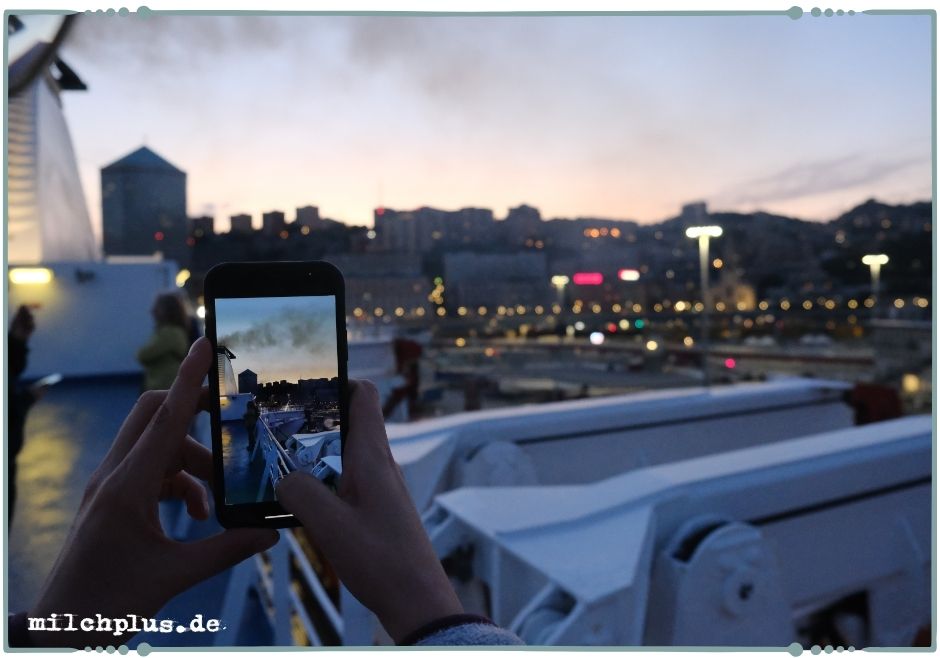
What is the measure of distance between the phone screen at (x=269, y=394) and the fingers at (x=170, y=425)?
49 mm

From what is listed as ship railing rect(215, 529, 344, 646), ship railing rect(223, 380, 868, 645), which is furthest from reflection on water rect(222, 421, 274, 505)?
ship railing rect(223, 380, 868, 645)

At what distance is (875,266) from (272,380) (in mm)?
2226

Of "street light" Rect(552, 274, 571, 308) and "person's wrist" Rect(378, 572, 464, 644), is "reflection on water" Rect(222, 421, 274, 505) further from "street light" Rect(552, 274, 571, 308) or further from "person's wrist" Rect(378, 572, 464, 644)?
"street light" Rect(552, 274, 571, 308)

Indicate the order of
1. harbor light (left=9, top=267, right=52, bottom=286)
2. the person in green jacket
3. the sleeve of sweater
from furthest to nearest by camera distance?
harbor light (left=9, top=267, right=52, bottom=286) < the person in green jacket < the sleeve of sweater

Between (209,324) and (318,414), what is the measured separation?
11 cm

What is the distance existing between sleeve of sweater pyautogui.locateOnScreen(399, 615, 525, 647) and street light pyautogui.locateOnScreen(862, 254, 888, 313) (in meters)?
1.98

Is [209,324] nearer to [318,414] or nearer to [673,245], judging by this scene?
[318,414]

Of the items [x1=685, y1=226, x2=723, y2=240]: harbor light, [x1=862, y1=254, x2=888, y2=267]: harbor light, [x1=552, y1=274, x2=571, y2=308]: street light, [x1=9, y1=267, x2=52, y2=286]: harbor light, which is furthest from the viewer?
[x1=552, y1=274, x2=571, y2=308]: street light

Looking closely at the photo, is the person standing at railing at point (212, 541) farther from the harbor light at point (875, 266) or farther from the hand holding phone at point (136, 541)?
the harbor light at point (875, 266)

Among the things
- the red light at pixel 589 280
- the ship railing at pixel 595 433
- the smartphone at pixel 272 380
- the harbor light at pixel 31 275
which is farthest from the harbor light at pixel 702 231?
the smartphone at pixel 272 380

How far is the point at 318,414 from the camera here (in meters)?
0.48

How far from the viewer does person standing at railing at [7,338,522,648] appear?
0.37 meters

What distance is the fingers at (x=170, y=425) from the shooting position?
1.34 feet

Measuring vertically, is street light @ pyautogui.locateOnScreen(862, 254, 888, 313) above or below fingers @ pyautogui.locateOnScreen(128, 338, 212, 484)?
above
